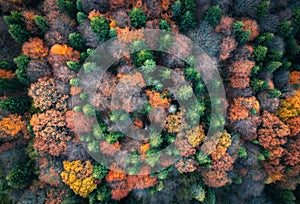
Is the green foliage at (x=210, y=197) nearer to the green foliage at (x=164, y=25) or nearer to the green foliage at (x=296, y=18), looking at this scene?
the green foliage at (x=164, y=25)

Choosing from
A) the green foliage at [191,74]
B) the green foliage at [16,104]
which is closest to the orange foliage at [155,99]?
the green foliage at [191,74]

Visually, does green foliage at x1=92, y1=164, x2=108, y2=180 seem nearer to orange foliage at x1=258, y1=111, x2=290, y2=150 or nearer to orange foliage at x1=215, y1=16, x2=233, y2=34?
orange foliage at x1=258, y1=111, x2=290, y2=150

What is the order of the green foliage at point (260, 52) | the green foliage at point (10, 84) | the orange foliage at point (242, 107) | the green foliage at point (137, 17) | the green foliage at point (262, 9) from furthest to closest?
the green foliage at point (10, 84), the green foliage at point (262, 9), the orange foliage at point (242, 107), the green foliage at point (260, 52), the green foliage at point (137, 17)

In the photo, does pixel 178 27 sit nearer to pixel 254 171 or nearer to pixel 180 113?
pixel 180 113

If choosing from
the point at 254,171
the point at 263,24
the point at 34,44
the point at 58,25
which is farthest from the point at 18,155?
the point at 263,24

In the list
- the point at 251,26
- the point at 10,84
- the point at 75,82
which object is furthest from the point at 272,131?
the point at 10,84

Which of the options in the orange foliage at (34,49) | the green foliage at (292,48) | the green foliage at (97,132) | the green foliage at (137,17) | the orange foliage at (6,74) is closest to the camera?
the green foliage at (137,17)

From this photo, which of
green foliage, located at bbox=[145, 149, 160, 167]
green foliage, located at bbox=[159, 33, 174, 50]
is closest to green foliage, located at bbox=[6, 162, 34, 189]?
green foliage, located at bbox=[145, 149, 160, 167]
